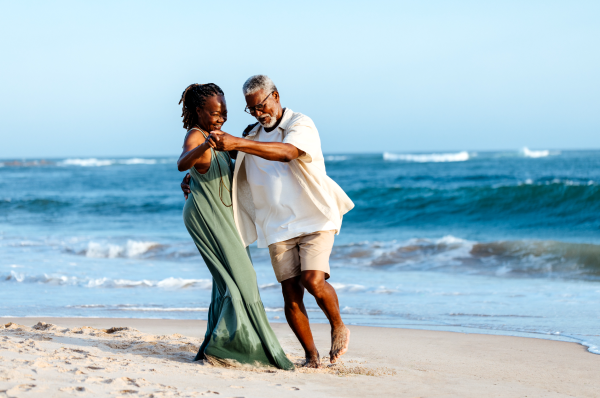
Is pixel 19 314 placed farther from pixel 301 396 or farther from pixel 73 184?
pixel 73 184

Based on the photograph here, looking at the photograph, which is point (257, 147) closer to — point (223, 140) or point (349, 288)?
point (223, 140)

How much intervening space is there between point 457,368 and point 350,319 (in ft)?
5.86

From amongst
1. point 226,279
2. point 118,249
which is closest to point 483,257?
point 118,249

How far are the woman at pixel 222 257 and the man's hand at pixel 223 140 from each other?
1.33 feet

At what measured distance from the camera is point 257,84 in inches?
125

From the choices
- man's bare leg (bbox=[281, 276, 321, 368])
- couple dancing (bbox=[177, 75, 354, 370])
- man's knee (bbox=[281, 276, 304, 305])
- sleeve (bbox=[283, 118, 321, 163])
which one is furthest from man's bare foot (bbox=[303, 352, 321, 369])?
sleeve (bbox=[283, 118, 321, 163])

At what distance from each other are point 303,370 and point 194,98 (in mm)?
1687

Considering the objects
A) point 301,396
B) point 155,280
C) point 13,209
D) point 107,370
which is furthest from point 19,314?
point 13,209

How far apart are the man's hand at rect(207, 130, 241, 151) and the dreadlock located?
0.47 metres

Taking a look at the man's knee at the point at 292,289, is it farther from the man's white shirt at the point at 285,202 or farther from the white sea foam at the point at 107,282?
the white sea foam at the point at 107,282

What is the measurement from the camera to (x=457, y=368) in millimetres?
3799

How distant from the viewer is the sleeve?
311 cm

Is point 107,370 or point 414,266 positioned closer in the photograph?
point 107,370

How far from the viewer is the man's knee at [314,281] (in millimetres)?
3271
